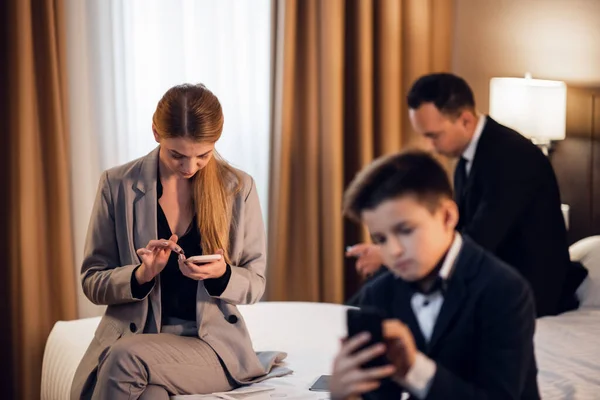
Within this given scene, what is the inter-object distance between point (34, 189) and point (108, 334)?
1.42 meters

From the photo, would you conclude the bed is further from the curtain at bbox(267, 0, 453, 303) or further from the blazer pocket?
the curtain at bbox(267, 0, 453, 303)

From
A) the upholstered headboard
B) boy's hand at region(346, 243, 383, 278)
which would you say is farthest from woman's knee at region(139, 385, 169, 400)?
the upholstered headboard

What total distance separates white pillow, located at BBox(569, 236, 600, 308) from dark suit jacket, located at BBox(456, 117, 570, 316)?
0.32m

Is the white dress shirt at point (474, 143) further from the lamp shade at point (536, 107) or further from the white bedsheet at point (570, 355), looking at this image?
the lamp shade at point (536, 107)

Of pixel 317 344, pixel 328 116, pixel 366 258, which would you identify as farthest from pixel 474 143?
pixel 328 116

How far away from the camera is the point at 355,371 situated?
1.46 m

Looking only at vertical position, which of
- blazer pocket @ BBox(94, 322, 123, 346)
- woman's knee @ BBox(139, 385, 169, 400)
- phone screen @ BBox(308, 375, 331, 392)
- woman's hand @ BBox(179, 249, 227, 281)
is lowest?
phone screen @ BBox(308, 375, 331, 392)

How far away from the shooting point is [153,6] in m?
3.99

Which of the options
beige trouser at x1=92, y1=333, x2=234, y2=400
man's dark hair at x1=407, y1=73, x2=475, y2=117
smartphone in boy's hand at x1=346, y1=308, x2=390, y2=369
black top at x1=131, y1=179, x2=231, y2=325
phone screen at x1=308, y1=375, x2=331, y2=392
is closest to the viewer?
smartphone in boy's hand at x1=346, y1=308, x2=390, y2=369

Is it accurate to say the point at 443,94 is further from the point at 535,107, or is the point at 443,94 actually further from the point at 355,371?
the point at 355,371

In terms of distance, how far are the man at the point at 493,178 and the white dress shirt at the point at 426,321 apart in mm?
1165

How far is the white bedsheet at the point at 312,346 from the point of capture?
245 centimetres

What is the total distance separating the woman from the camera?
92.0 inches

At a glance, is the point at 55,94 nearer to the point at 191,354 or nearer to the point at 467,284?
the point at 191,354
